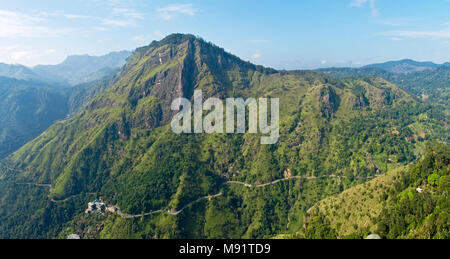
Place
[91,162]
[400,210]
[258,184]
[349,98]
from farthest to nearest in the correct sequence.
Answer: [349,98]
[91,162]
[258,184]
[400,210]

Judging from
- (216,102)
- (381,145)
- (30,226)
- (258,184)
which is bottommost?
(30,226)

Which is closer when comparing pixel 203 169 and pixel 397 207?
pixel 397 207

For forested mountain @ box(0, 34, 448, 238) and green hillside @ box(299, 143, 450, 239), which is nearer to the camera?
green hillside @ box(299, 143, 450, 239)

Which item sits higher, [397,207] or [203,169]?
[397,207]

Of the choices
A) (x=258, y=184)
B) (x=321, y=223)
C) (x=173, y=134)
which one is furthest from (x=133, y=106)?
(x=321, y=223)

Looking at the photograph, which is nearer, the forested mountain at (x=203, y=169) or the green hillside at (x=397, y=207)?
the green hillside at (x=397, y=207)

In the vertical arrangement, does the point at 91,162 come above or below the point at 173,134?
below

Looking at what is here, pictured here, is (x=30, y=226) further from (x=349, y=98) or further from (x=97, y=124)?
(x=349, y=98)

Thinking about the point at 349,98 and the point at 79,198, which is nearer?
the point at 79,198
